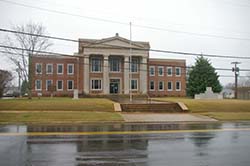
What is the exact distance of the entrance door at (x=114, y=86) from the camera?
59438mm

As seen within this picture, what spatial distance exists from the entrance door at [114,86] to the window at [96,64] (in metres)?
3.52

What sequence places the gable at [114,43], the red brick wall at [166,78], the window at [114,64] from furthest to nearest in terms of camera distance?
the red brick wall at [166,78], the window at [114,64], the gable at [114,43]

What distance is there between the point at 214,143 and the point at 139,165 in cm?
503

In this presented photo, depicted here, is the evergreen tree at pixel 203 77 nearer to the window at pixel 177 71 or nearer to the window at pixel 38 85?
the window at pixel 177 71

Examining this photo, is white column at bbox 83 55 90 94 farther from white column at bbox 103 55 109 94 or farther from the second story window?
the second story window

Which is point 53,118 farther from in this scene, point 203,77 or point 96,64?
point 203,77

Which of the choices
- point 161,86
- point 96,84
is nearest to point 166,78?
point 161,86

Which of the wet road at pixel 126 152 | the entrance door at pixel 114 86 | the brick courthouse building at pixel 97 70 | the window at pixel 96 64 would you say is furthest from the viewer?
the entrance door at pixel 114 86

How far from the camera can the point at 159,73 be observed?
65062mm

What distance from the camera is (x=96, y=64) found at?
59.1m

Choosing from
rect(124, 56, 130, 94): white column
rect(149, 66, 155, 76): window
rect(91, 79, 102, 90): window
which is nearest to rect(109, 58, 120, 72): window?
rect(124, 56, 130, 94): white column

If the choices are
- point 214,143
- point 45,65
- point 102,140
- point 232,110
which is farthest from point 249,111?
point 45,65

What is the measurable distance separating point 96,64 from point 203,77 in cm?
2132

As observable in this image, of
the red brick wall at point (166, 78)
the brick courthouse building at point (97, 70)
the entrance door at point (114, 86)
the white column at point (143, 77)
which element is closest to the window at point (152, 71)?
the red brick wall at point (166, 78)
